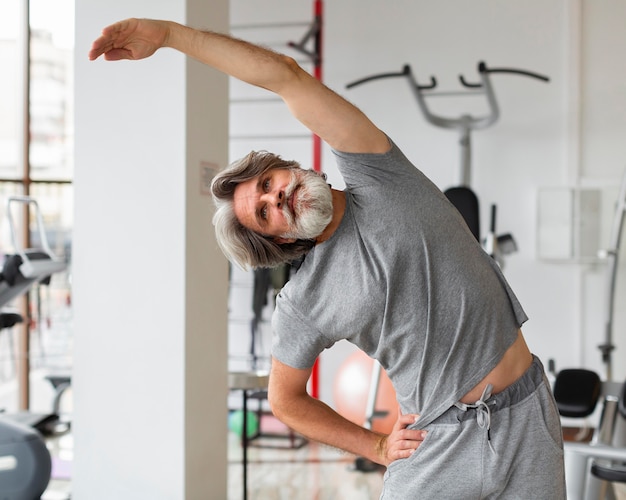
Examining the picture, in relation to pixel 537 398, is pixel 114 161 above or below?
above

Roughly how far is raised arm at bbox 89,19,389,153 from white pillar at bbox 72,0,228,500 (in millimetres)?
1598

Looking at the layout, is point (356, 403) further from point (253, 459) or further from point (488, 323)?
point (488, 323)

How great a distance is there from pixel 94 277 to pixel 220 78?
36.3 inches

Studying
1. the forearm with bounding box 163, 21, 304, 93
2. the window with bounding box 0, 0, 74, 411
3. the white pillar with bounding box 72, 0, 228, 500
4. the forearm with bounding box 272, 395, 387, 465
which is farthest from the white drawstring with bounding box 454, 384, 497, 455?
the window with bounding box 0, 0, 74, 411

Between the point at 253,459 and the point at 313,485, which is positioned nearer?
the point at 313,485

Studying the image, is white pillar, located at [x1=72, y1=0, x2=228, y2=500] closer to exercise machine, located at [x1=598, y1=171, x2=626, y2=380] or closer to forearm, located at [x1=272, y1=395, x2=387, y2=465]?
forearm, located at [x1=272, y1=395, x2=387, y2=465]

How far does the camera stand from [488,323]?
56.1 inches

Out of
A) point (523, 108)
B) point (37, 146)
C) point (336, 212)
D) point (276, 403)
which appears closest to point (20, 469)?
point (276, 403)

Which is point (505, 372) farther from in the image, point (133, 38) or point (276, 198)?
point (133, 38)

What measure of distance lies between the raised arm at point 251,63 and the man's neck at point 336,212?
14 cm

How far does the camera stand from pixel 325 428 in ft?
5.33

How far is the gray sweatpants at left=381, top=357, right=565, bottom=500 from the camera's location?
1.46 meters

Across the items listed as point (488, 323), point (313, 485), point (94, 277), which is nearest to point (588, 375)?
point (313, 485)

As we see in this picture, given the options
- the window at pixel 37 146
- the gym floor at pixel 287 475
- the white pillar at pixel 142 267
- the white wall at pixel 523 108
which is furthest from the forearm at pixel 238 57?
the window at pixel 37 146
